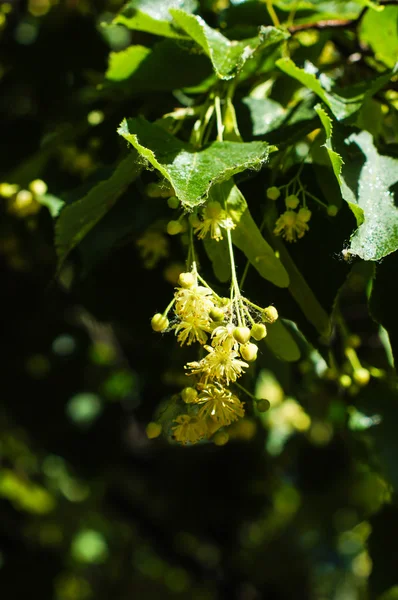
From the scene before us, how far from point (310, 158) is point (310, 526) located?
7.69ft

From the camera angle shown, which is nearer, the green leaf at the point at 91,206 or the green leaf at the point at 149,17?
the green leaf at the point at 91,206

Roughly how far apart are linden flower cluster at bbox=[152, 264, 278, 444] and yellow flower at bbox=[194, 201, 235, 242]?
2.3 inches

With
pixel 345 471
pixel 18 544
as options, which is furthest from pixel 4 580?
pixel 345 471

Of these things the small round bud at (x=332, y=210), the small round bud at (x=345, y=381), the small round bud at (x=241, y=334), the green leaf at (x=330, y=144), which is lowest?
the small round bud at (x=345, y=381)

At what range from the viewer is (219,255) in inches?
29.5

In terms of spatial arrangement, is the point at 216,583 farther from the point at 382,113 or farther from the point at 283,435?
the point at 382,113

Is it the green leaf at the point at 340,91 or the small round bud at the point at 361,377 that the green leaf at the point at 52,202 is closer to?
the green leaf at the point at 340,91

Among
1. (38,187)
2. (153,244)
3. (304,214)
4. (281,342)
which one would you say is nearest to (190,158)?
(304,214)

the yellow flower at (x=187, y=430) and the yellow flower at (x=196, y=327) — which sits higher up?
the yellow flower at (x=196, y=327)

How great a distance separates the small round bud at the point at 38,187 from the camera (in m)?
1.13

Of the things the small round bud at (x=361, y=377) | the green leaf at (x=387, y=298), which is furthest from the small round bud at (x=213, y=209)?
the small round bud at (x=361, y=377)

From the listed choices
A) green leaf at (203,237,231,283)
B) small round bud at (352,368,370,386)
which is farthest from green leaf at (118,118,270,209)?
small round bud at (352,368,370,386)

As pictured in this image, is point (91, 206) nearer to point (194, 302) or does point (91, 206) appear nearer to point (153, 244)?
point (194, 302)

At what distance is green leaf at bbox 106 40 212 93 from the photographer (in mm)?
880
